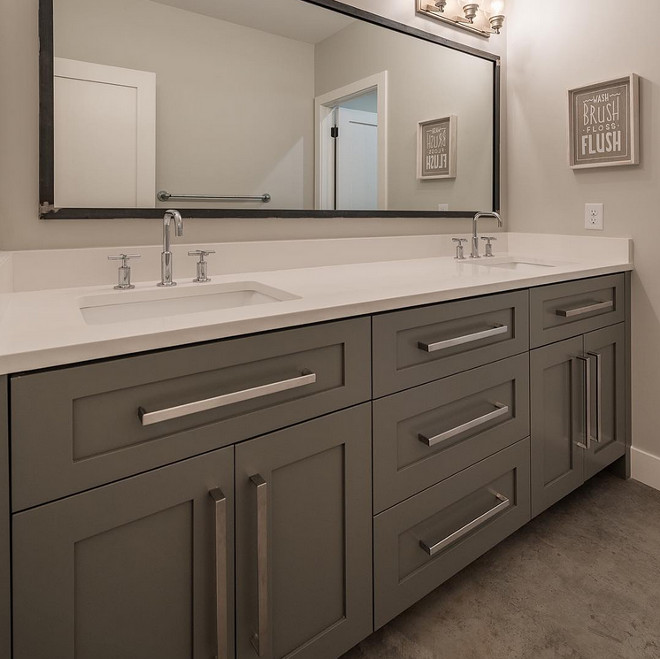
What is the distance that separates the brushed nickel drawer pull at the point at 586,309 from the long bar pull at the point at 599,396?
0.15 m

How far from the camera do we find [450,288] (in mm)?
1262


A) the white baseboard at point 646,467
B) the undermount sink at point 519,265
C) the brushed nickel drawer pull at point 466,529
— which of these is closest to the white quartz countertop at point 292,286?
the undermount sink at point 519,265

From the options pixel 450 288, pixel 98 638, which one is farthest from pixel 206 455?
pixel 450 288

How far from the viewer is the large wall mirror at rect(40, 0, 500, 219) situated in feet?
4.23

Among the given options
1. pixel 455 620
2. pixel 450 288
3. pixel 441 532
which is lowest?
pixel 455 620

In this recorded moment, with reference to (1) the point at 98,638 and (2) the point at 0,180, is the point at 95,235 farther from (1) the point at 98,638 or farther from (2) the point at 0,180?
(1) the point at 98,638

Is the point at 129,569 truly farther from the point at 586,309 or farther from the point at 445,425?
the point at 586,309

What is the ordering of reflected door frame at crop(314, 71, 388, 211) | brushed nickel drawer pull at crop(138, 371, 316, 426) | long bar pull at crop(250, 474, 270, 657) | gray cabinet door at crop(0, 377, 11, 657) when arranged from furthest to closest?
reflected door frame at crop(314, 71, 388, 211), long bar pull at crop(250, 474, 270, 657), brushed nickel drawer pull at crop(138, 371, 316, 426), gray cabinet door at crop(0, 377, 11, 657)

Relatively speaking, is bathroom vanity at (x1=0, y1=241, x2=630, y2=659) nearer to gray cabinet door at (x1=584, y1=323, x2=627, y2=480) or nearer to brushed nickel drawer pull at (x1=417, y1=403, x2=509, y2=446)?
brushed nickel drawer pull at (x1=417, y1=403, x2=509, y2=446)

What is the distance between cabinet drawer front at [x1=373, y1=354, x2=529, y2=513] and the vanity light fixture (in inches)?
55.3

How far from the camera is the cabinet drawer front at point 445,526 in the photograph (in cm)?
118

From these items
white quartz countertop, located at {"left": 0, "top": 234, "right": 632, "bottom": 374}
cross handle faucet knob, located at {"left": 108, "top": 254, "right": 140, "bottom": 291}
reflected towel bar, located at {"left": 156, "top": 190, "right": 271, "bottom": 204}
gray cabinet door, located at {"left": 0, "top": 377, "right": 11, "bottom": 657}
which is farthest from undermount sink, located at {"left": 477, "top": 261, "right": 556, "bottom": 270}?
gray cabinet door, located at {"left": 0, "top": 377, "right": 11, "bottom": 657}

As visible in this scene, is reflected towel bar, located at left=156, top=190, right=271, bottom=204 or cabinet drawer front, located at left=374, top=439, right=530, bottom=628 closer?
cabinet drawer front, located at left=374, top=439, right=530, bottom=628

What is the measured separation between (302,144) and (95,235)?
695mm
